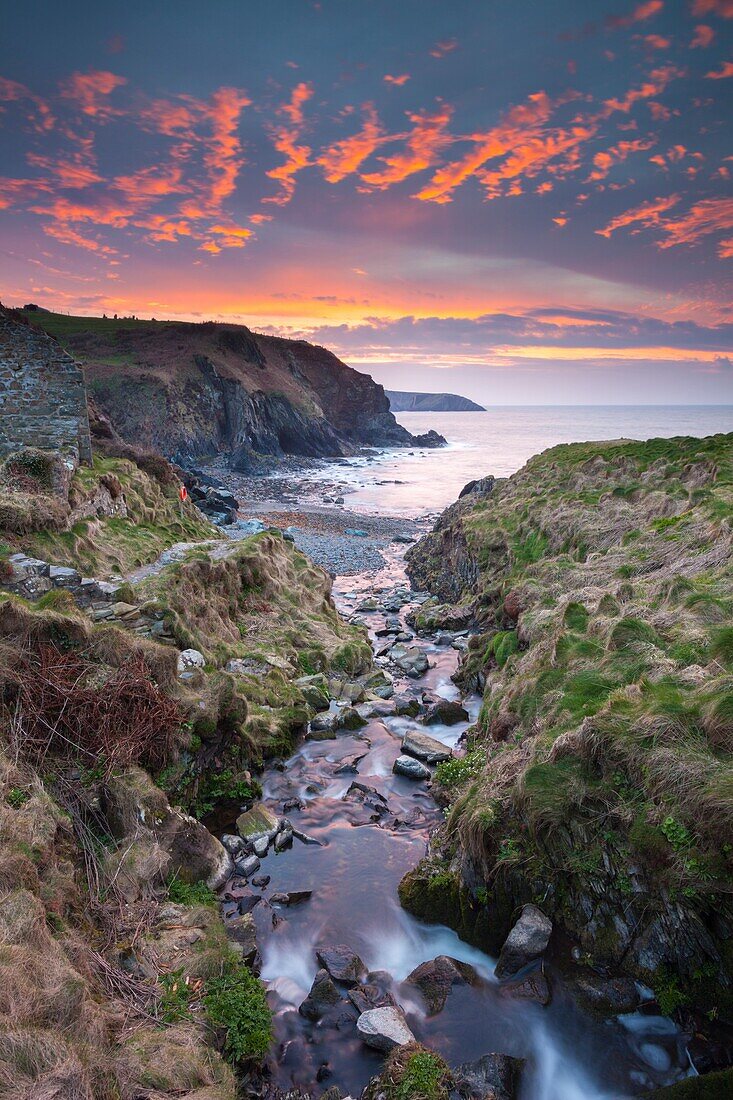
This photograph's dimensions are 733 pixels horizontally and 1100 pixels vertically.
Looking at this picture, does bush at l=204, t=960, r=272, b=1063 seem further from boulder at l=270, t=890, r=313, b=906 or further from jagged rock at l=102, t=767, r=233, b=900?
boulder at l=270, t=890, r=313, b=906

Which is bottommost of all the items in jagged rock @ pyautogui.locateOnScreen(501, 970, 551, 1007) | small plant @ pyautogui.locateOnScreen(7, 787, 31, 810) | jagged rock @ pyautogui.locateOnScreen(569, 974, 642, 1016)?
jagged rock @ pyautogui.locateOnScreen(501, 970, 551, 1007)

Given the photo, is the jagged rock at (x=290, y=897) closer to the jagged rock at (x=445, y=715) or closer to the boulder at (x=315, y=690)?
the boulder at (x=315, y=690)

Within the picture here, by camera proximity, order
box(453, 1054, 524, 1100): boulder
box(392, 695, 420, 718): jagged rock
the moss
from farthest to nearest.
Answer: box(392, 695, 420, 718): jagged rock → box(453, 1054, 524, 1100): boulder → the moss

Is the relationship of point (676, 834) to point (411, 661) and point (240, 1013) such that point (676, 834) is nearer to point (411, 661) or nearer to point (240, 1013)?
point (240, 1013)

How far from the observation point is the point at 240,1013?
23.7 ft

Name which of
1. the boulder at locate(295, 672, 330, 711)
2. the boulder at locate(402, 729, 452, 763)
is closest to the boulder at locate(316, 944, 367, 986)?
the boulder at locate(402, 729, 452, 763)

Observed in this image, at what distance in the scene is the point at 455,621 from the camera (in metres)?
25.9

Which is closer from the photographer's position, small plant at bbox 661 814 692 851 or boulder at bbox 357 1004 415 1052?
small plant at bbox 661 814 692 851

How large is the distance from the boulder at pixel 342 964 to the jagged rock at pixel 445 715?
812cm

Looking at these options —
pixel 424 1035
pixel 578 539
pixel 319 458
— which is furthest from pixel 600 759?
pixel 319 458

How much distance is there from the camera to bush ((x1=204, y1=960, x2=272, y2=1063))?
275 inches

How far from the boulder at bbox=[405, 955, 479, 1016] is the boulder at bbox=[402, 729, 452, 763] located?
5959mm

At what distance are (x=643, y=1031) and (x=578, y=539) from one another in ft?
52.4

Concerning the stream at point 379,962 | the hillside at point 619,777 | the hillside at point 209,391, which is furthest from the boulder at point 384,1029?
the hillside at point 209,391
